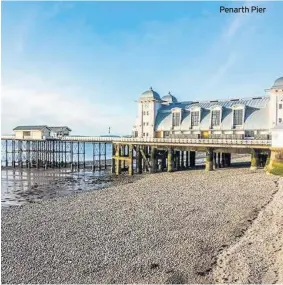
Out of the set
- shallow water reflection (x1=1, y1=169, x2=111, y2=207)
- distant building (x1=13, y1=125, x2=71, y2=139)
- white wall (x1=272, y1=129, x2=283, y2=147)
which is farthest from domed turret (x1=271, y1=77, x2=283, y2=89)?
distant building (x1=13, y1=125, x2=71, y2=139)

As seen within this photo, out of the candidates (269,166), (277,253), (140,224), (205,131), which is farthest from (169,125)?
(277,253)

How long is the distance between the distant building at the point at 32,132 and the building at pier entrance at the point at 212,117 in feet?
51.1

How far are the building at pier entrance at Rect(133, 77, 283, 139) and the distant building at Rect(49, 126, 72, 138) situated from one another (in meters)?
15.0

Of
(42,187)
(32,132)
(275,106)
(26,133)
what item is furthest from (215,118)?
(26,133)

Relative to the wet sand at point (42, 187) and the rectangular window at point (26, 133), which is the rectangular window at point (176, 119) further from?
the rectangular window at point (26, 133)

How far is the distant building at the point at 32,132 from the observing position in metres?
49.8

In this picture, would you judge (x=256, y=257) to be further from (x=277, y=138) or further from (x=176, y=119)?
(x=176, y=119)

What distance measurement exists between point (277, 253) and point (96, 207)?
32.6 ft

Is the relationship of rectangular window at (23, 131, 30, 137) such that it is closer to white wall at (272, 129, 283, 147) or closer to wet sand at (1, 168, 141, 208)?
wet sand at (1, 168, 141, 208)

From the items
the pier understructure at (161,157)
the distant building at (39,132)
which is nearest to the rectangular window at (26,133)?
the distant building at (39,132)

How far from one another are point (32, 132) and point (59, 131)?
4262mm

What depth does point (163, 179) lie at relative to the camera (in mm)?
27516

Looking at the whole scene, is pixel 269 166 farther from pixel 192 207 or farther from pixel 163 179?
pixel 192 207

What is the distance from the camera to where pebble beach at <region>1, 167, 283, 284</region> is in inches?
378
